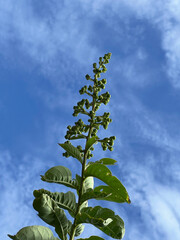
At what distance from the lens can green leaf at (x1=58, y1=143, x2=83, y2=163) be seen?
5.62m

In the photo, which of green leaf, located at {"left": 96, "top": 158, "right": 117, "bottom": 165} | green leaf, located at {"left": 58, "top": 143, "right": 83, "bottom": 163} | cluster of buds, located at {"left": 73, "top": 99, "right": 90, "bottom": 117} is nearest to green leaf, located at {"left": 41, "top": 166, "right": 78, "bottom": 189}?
green leaf, located at {"left": 58, "top": 143, "right": 83, "bottom": 163}

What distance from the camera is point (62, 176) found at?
539cm

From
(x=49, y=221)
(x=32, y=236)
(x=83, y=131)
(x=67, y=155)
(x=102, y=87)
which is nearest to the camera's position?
(x=32, y=236)

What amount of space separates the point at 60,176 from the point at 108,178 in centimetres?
90

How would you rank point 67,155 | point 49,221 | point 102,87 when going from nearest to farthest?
point 49,221 → point 67,155 → point 102,87

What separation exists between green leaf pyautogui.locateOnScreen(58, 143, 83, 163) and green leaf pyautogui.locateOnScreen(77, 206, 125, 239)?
3.32 feet

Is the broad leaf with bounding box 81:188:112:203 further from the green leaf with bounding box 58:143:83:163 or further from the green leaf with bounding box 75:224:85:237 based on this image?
the green leaf with bounding box 58:143:83:163

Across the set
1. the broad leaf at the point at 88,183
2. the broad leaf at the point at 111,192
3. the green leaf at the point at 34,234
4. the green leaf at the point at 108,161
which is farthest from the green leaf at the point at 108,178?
the green leaf at the point at 34,234

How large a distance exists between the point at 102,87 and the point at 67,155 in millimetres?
1940

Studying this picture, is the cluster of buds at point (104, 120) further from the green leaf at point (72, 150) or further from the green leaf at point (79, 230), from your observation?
the green leaf at point (79, 230)

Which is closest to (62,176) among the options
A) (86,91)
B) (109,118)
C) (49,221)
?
(49,221)

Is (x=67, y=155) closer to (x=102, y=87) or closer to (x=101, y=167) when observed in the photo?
(x=101, y=167)

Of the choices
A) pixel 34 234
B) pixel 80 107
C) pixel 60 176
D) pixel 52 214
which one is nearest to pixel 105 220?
pixel 52 214

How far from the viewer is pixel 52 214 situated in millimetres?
5070
